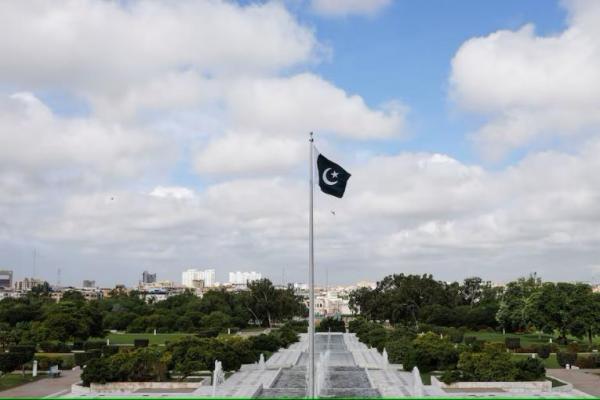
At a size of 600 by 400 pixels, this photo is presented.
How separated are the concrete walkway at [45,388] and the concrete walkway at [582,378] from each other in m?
21.0

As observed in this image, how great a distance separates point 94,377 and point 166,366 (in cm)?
331

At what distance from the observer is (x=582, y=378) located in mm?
29469

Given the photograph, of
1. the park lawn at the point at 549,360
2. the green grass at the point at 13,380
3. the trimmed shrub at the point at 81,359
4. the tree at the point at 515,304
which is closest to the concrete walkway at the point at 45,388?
the green grass at the point at 13,380

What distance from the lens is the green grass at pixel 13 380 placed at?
27.3m

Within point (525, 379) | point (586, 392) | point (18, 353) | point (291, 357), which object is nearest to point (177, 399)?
point (18, 353)

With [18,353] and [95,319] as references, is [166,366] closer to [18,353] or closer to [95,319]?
[18,353]

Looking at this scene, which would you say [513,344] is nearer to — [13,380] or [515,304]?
[515,304]

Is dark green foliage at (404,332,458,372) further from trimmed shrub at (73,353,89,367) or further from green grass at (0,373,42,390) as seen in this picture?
green grass at (0,373,42,390)

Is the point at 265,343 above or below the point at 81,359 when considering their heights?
above

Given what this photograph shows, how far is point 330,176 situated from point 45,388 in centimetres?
1660

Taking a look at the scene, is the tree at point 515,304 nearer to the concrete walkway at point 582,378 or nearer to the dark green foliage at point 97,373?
the concrete walkway at point 582,378

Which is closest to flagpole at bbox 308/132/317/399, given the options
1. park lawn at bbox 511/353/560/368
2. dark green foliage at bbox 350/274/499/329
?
park lawn at bbox 511/353/560/368

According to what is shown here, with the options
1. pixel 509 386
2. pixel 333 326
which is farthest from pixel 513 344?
pixel 333 326

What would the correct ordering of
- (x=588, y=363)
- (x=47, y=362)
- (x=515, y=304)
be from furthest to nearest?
(x=515, y=304)
(x=588, y=363)
(x=47, y=362)
